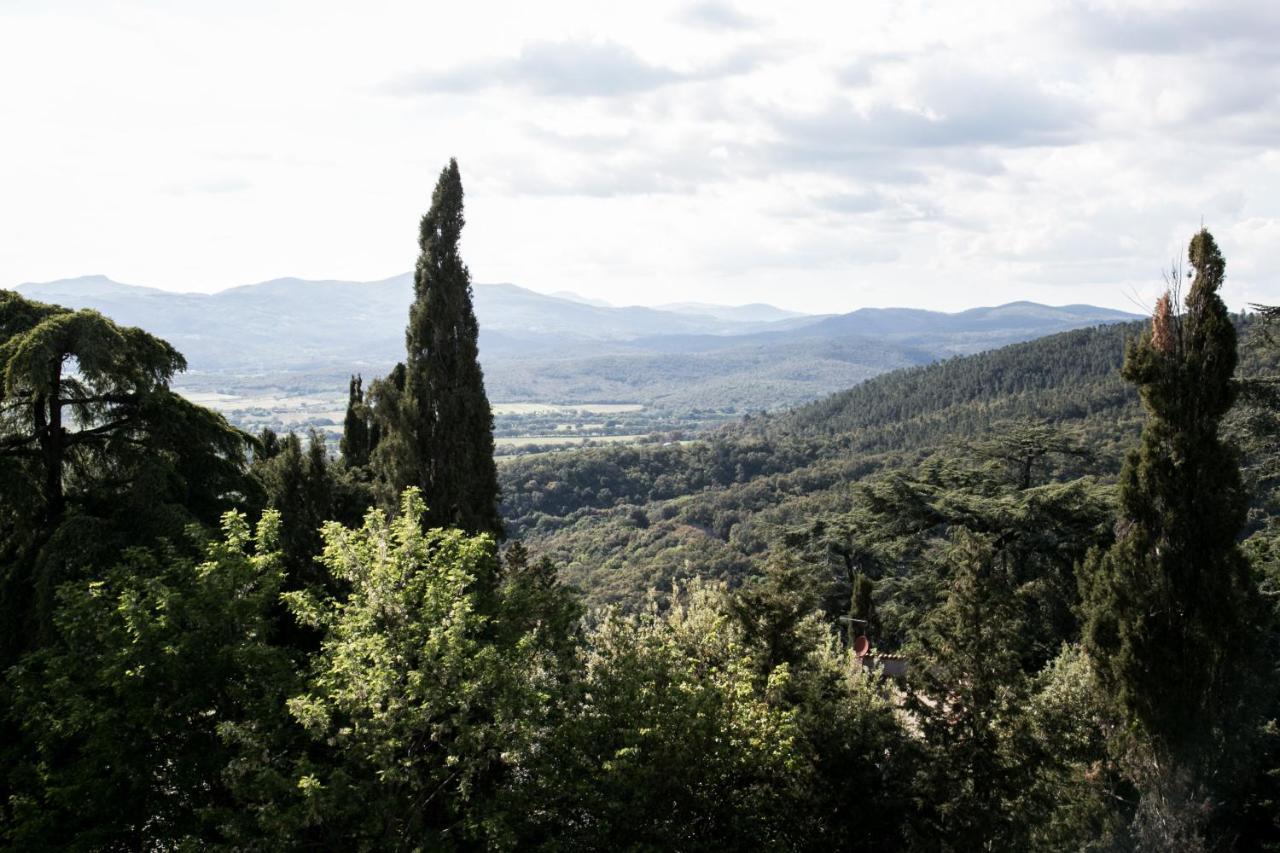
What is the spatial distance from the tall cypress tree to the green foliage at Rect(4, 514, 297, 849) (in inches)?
351

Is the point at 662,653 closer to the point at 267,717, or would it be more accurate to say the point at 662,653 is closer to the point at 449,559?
the point at 449,559

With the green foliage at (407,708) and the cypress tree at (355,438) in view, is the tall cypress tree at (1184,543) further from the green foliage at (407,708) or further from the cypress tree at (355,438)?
the cypress tree at (355,438)

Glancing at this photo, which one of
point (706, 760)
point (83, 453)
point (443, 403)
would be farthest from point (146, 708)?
point (443, 403)

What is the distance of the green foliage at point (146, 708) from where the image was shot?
24.3 feet

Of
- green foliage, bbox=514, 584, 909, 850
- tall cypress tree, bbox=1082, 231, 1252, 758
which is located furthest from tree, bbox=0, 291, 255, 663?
tall cypress tree, bbox=1082, 231, 1252, 758

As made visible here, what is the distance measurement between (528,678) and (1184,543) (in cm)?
725

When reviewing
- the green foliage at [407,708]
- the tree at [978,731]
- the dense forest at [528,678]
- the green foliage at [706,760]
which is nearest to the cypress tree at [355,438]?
the dense forest at [528,678]

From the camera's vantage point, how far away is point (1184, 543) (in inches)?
365

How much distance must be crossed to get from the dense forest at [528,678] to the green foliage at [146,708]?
0.03 metres

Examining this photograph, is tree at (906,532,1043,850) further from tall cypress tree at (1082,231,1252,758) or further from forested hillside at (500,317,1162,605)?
forested hillside at (500,317,1162,605)

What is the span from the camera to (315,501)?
1492cm

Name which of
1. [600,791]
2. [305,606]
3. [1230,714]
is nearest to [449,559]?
[305,606]

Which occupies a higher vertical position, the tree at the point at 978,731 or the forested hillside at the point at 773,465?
the tree at the point at 978,731

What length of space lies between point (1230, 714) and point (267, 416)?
632 ft
